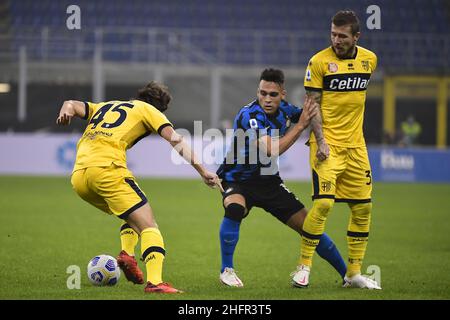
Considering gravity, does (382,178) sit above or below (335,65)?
below

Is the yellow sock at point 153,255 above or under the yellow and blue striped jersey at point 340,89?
under

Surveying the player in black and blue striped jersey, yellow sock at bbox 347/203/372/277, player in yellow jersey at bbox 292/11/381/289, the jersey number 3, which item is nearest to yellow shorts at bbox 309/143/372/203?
player in yellow jersey at bbox 292/11/381/289

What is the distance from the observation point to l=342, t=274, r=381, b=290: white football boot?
25.2ft

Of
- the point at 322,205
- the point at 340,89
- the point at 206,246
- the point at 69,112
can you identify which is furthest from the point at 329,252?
the point at 206,246

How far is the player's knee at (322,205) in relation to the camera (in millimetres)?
7496

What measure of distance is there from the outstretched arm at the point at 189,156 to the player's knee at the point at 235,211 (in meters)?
0.81

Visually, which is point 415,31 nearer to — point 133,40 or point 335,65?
point 133,40

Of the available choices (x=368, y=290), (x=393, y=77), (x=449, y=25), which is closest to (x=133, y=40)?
(x=393, y=77)

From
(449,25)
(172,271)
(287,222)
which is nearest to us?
(287,222)

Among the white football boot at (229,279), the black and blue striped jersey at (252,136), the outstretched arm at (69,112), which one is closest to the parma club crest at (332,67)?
the black and blue striped jersey at (252,136)

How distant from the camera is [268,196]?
26.2 ft

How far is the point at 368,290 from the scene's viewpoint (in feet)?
24.8

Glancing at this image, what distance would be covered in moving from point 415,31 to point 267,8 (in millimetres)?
5364

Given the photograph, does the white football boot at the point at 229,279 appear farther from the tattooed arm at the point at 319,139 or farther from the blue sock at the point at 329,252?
the tattooed arm at the point at 319,139
